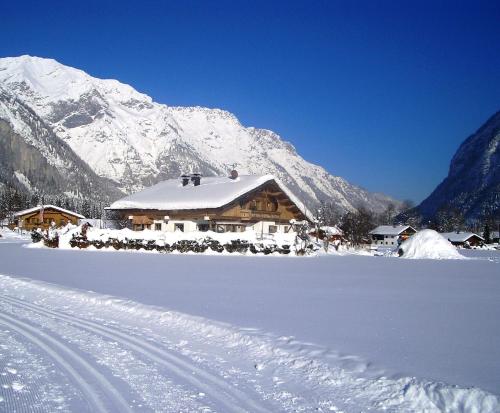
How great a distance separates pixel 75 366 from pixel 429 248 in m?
31.1

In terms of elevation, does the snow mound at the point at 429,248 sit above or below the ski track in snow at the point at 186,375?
above

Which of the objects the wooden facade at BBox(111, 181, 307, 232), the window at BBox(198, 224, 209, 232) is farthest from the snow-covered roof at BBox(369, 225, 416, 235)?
the window at BBox(198, 224, 209, 232)

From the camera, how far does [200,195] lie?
43.5 m

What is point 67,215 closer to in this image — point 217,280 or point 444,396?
point 217,280

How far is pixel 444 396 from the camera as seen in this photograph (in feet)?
16.6

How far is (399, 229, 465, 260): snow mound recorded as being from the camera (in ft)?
111

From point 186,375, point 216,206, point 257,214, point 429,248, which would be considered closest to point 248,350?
point 186,375

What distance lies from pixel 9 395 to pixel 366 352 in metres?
4.24

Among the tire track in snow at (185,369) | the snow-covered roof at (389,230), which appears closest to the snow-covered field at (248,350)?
the tire track in snow at (185,369)

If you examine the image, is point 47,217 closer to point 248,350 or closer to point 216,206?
point 216,206

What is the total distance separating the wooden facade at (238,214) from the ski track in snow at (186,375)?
32.5m

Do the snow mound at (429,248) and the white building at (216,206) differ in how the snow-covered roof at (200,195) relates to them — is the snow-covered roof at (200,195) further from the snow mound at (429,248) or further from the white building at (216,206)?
the snow mound at (429,248)

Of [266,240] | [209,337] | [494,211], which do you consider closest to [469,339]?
[209,337]

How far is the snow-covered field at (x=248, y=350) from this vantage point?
529cm
